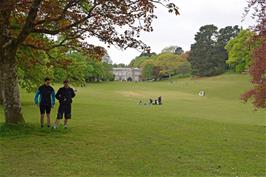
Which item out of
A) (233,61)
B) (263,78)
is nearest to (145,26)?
(263,78)

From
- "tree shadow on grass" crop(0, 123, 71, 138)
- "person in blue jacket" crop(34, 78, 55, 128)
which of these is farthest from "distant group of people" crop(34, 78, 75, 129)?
"tree shadow on grass" crop(0, 123, 71, 138)

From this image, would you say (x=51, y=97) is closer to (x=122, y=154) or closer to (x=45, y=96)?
(x=45, y=96)

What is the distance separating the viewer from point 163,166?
8594mm

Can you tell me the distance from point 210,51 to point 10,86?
108687 millimetres

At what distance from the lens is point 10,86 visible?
12.8 metres

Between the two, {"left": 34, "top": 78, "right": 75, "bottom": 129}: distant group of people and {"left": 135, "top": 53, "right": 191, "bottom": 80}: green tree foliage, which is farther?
{"left": 135, "top": 53, "right": 191, "bottom": 80}: green tree foliage

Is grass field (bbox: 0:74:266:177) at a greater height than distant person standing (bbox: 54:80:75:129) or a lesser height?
lesser

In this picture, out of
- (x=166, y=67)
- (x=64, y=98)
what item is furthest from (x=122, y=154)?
(x=166, y=67)

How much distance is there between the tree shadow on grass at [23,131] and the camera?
39.3 ft

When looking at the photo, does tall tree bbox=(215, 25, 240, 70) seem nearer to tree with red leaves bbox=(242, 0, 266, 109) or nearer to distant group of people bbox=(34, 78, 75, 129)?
tree with red leaves bbox=(242, 0, 266, 109)

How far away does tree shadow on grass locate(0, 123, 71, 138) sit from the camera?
12.0 m

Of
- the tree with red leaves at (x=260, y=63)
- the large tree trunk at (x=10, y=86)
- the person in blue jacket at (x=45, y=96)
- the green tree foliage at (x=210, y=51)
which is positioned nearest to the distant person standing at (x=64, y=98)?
the person in blue jacket at (x=45, y=96)

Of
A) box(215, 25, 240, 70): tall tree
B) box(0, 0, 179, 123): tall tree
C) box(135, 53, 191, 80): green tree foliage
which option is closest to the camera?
box(0, 0, 179, 123): tall tree

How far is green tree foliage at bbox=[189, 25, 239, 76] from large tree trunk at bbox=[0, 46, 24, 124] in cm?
10677
